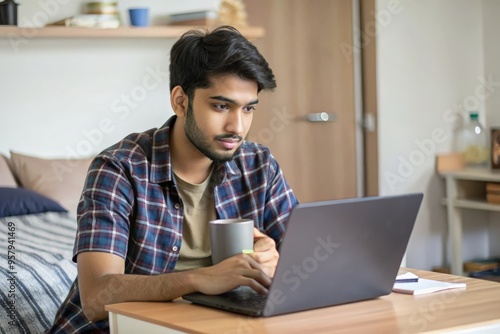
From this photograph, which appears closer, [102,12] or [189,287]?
[189,287]

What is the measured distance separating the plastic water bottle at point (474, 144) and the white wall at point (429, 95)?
73 millimetres

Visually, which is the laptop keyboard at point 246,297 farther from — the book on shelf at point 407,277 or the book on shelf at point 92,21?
the book on shelf at point 92,21

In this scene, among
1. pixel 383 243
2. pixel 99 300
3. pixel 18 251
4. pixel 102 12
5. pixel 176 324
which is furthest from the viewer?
pixel 102 12

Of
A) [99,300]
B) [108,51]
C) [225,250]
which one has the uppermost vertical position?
[108,51]

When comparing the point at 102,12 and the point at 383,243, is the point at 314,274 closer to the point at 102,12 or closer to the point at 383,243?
→ the point at 383,243

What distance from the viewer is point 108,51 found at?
4367 millimetres

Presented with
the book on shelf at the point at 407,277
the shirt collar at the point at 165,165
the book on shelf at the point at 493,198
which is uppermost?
the shirt collar at the point at 165,165

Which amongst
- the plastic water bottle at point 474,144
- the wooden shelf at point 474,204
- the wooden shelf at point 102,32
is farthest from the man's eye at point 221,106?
the plastic water bottle at point 474,144

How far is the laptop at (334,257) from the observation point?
4.85 ft

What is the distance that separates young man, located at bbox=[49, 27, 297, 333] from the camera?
1.81 metres

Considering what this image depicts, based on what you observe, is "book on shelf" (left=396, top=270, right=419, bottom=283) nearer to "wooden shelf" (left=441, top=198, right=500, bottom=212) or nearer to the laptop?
the laptop

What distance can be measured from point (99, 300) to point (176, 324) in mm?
A: 351

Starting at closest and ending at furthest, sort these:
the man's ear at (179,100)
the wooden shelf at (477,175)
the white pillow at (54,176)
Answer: the man's ear at (179,100)
the white pillow at (54,176)
the wooden shelf at (477,175)

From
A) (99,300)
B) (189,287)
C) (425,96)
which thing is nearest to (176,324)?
(189,287)
